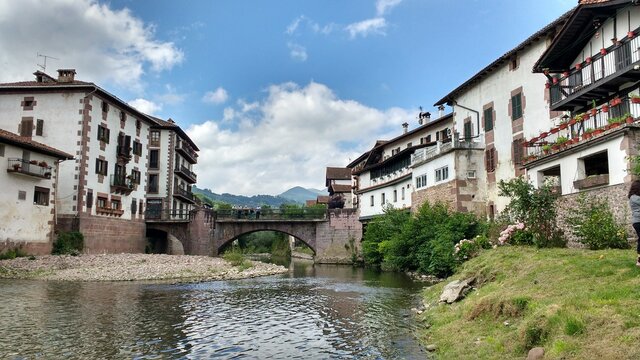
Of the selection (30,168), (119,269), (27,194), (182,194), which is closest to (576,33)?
(119,269)

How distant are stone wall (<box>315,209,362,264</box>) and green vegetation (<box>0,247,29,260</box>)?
107 feet

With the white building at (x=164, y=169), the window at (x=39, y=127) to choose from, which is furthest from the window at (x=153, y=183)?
the window at (x=39, y=127)

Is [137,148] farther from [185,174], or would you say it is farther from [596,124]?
[596,124]

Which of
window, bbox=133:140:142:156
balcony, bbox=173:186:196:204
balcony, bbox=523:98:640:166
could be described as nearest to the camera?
balcony, bbox=523:98:640:166

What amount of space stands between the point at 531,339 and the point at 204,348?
8503 mm

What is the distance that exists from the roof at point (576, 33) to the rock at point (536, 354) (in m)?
20.5

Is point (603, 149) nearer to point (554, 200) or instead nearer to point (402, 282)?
point (554, 200)

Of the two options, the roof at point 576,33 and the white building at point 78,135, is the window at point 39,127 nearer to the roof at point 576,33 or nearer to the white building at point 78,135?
the white building at point 78,135

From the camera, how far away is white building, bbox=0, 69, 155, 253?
44.0 meters

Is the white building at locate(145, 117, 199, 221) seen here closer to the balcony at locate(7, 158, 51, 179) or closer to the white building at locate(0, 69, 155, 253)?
the white building at locate(0, 69, 155, 253)

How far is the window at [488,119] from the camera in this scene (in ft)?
131

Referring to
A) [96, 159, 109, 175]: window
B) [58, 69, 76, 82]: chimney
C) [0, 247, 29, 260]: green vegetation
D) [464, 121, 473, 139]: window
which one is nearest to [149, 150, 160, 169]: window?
[96, 159, 109, 175]: window

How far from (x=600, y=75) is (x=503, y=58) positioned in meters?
13.8

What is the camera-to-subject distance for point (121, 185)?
49250 millimetres
